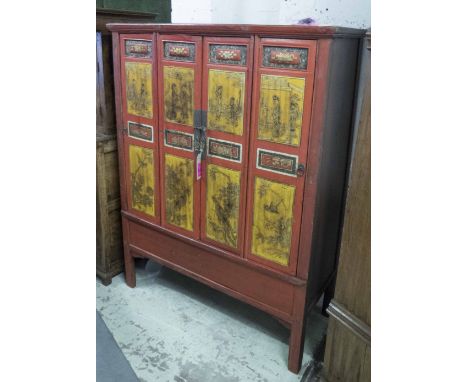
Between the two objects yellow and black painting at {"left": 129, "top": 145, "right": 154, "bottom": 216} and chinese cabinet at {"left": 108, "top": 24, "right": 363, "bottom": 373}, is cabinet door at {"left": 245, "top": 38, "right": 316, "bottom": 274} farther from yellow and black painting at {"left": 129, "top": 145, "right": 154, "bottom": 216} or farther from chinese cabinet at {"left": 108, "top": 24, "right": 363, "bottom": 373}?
yellow and black painting at {"left": 129, "top": 145, "right": 154, "bottom": 216}

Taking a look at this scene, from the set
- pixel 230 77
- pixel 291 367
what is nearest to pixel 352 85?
pixel 230 77

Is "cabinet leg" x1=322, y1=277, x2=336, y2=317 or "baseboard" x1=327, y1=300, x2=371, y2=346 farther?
"cabinet leg" x1=322, y1=277, x2=336, y2=317

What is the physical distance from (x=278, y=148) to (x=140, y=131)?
835mm

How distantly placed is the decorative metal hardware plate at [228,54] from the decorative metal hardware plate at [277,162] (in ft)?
1.24

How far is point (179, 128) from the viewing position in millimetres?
2004

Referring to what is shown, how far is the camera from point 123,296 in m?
2.49

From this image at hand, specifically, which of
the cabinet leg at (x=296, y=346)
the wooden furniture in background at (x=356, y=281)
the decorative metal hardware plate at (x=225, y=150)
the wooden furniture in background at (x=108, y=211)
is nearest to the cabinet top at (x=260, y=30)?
the wooden furniture in background at (x=356, y=281)

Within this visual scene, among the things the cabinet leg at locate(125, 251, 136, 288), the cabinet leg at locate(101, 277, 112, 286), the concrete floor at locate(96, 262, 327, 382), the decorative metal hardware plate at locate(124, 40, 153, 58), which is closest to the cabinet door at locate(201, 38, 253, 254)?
the decorative metal hardware plate at locate(124, 40, 153, 58)

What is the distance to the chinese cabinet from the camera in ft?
5.30

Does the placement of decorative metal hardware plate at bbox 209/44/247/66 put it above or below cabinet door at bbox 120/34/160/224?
above

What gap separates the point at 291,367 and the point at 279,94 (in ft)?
4.20

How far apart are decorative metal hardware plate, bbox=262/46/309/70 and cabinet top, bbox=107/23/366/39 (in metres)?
0.05

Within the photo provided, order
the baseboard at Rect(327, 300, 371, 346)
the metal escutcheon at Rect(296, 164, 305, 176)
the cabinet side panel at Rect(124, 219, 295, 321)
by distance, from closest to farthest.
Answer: the baseboard at Rect(327, 300, 371, 346) → the metal escutcheon at Rect(296, 164, 305, 176) → the cabinet side panel at Rect(124, 219, 295, 321)
